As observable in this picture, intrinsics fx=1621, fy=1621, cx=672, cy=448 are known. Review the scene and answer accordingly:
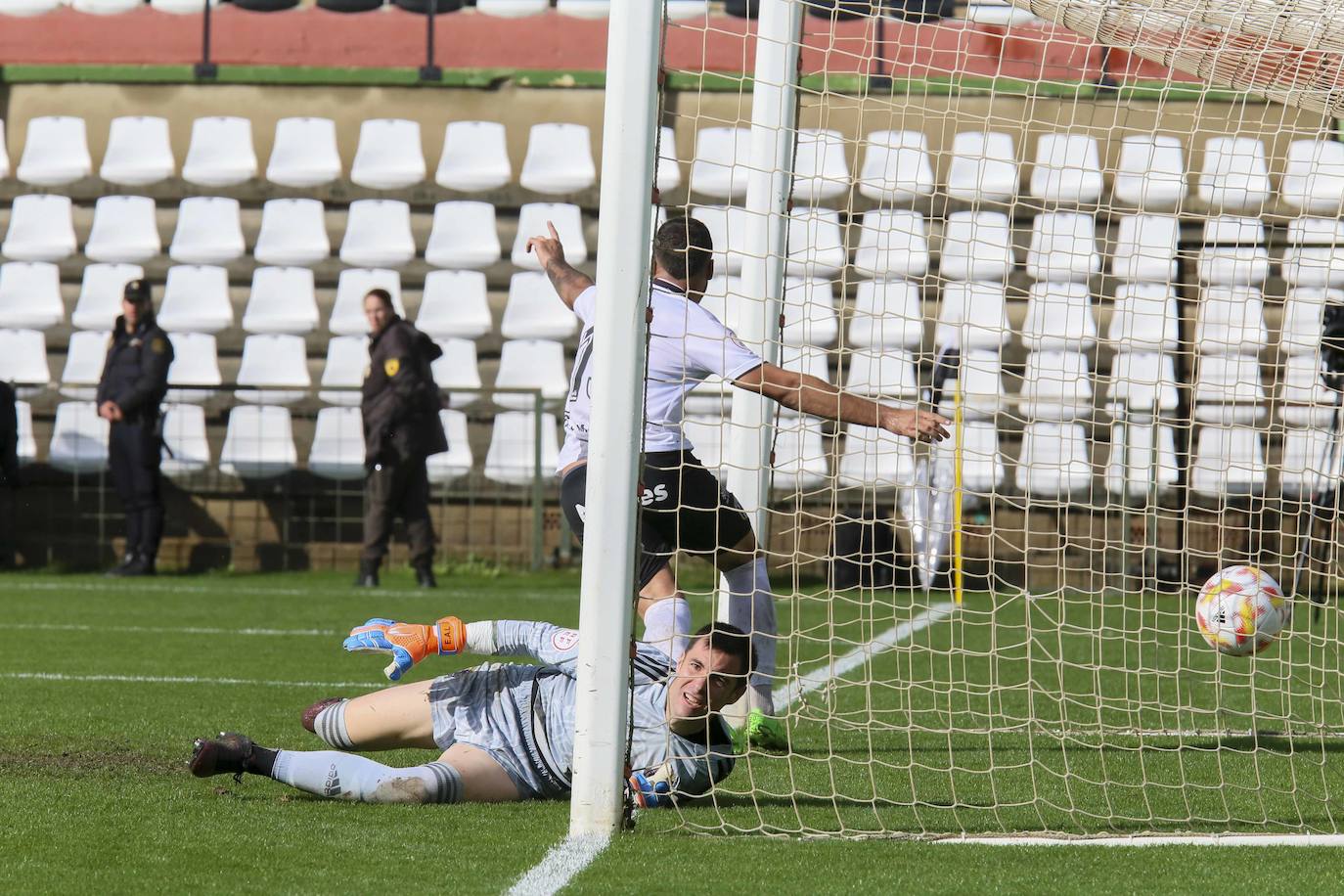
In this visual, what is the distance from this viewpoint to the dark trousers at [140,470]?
471 inches

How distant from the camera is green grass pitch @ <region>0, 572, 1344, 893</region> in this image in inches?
147

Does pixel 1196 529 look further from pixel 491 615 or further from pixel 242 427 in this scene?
pixel 242 427

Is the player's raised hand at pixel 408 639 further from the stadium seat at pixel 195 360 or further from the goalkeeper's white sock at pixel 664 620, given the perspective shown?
the stadium seat at pixel 195 360

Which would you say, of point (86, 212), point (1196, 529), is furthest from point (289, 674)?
point (86, 212)

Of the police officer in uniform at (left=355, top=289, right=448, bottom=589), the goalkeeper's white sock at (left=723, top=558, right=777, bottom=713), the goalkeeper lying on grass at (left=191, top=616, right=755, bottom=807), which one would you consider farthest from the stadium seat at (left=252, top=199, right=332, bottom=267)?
the goalkeeper lying on grass at (left=191, top=616, right=755, bottom=807)

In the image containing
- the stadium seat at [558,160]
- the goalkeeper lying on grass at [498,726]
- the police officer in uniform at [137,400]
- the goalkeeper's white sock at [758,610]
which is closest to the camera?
the goalkeeper lying on grass at [498,726]

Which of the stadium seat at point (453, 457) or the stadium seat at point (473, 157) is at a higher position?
the stadium seat at point (473, 157)

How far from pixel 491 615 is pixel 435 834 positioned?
5752mm

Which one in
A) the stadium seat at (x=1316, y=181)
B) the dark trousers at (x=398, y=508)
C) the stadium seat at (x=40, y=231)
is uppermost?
the stadium seat at (x=1316, y=181)

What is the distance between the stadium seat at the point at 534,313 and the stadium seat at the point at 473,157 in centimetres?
89

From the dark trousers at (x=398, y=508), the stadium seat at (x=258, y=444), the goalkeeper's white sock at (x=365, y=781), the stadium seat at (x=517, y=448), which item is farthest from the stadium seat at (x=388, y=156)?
the goalkeeper's white sock at (x=365, y=781)

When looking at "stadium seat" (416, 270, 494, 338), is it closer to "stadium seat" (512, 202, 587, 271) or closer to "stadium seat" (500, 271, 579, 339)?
"stadium seat" (500, 271, 579, 339)

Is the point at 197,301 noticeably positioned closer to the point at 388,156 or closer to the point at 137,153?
the point at 137,153

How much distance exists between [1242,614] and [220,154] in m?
10.9
